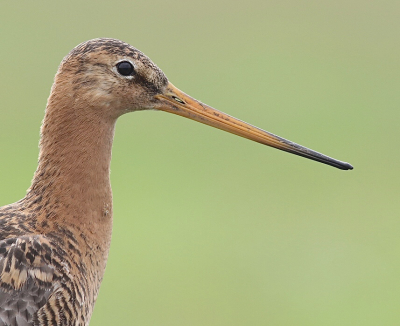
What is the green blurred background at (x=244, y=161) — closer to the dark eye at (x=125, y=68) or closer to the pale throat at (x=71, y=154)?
the pale throat at (x=71, y=154)

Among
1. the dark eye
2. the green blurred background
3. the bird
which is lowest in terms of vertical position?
the bird

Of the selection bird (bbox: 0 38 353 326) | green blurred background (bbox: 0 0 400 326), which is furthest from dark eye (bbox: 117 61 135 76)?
green blurred background (bbox: 0 0 400 326)

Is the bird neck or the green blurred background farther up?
the green blurred background

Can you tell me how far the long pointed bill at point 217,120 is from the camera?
4.21 m

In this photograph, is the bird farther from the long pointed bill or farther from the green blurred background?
the green blurred background

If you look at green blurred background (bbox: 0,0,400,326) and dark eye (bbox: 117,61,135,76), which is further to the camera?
green blurred background (bbox: 0,0,400,326)

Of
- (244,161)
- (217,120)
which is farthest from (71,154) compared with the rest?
(244,161)

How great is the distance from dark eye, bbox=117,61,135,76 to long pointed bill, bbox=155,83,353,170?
190 millimetres

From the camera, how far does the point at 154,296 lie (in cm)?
808

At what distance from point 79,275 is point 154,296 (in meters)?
4.19

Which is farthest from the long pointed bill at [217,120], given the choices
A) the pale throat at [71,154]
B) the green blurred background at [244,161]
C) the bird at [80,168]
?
the green blurred background at [244,161]

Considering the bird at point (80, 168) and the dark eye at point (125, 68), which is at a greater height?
the dark eye at point (125, 68)

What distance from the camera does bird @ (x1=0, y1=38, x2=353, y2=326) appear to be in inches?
152

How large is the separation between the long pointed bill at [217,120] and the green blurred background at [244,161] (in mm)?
3563
